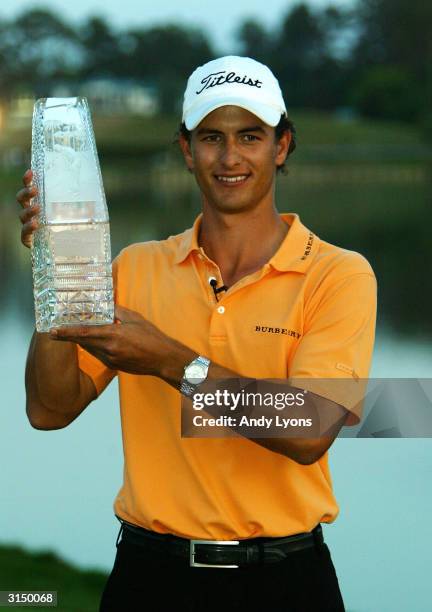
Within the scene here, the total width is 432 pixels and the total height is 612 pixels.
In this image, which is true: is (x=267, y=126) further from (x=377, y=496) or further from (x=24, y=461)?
(x=24, y=461)

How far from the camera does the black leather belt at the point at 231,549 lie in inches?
100

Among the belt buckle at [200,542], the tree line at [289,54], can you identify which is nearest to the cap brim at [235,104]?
the belt buckle at [200,542]

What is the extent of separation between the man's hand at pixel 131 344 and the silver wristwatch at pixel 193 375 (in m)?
0.01

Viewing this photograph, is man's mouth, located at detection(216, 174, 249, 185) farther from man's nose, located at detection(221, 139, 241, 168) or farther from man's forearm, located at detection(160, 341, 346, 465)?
man's forearm, located at detection(160, 341, 346, 465)

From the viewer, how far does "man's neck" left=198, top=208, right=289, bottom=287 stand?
2.76 m

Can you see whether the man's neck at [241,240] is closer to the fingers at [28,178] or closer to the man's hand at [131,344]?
the man's hand at [131,344]

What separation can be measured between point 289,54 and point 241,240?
9397cm

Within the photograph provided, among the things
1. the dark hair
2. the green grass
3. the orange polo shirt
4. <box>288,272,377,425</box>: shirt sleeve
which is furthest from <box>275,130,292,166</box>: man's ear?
the green grass

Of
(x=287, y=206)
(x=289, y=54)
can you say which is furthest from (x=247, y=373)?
(x=289, y=54)

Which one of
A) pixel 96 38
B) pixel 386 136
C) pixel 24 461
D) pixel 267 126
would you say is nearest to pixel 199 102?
pixel 267 126

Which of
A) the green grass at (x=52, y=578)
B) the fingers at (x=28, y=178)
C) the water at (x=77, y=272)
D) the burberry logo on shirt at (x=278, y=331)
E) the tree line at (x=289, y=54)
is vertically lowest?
the green grass at (x=52, y=578)

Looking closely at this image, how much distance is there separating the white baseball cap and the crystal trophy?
327 mm

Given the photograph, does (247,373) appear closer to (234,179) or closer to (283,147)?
(234,179)

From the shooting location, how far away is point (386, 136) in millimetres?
77875
